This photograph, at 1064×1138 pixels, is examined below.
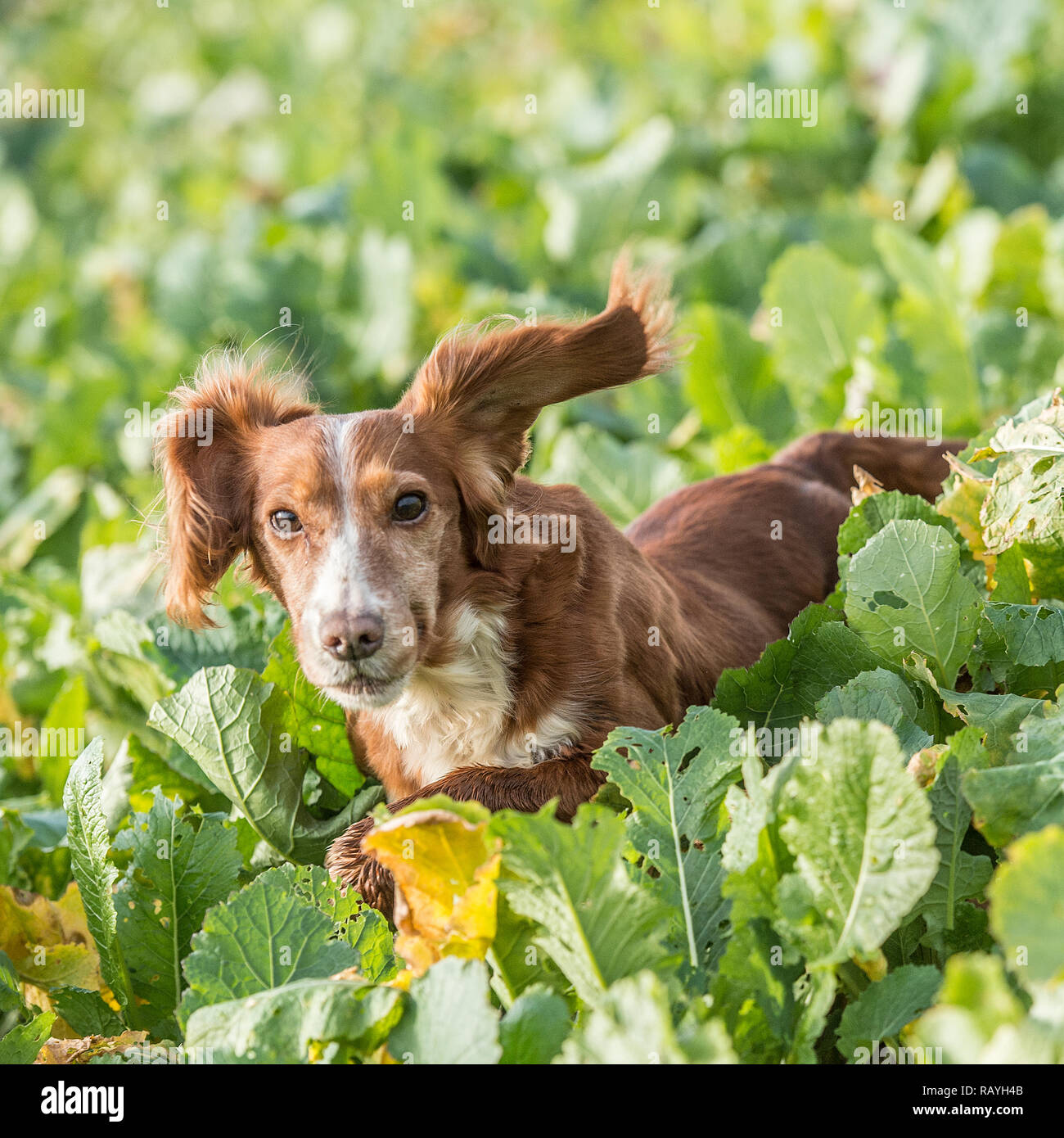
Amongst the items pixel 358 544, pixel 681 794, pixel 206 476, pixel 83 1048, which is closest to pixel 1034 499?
pixel 681 794

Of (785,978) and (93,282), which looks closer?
(785,978)

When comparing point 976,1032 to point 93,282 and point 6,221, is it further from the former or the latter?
point 6,221

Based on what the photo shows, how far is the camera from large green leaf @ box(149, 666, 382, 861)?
10.5ft

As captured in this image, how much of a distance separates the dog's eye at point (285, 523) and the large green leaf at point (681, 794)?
736 mm

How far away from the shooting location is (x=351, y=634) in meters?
2.62

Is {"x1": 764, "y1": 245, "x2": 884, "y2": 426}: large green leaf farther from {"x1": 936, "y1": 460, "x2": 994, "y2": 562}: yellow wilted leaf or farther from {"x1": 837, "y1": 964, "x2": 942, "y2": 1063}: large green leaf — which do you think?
{"x1": 837, "y1": 964, "x2": 942, "y2": 1063}: large green leaf

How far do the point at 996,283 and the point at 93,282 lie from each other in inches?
240

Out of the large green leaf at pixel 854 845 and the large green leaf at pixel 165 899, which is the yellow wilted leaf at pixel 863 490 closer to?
the large green leaf at pixel 854 845

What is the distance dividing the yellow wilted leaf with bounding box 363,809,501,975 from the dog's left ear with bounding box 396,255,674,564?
0.69 metres

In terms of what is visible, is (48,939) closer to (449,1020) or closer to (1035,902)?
(449,1020)

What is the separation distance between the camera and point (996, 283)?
19.3 feet

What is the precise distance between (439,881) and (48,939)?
122cm

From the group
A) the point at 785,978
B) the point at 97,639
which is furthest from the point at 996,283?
the point at 785,978

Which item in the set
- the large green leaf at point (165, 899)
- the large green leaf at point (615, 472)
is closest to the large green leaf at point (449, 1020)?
the large green leaf at point (165, 899)
